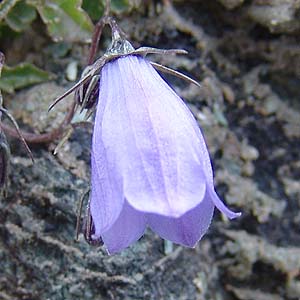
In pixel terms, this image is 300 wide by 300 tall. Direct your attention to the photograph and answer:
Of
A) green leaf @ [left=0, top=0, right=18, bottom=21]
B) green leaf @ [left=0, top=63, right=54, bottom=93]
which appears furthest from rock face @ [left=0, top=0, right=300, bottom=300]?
green leaf @ [left=0, top=0, right=18, bottom=21]

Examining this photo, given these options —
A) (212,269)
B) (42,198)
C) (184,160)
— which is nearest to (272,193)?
(212,269)

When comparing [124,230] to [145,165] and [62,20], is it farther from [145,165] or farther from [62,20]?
[62,20]

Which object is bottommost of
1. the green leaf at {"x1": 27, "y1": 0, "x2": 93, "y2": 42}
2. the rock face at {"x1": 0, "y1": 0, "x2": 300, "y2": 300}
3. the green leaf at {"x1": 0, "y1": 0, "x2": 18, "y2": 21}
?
the rock face at {"x1": 0, "y1": 0, "x2": 300, "y2": 300}

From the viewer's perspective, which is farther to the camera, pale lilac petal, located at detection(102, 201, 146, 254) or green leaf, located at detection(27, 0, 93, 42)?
green leaf, located at detection(27, 0, 93, 42)

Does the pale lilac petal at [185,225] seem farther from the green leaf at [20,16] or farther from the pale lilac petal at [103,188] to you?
the green leaf at [20,16]

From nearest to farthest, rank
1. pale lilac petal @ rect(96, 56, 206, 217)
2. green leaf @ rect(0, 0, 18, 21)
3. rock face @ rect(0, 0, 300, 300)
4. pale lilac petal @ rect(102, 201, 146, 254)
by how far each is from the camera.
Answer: pale lilac petal @ rect(96, 56, 206, 217), pale lilac petal @ rect(102, 201, 146, 254), rock face @ rect(0, 0, 300, 300), green leaf @ rect(0, 0, 18, 21)

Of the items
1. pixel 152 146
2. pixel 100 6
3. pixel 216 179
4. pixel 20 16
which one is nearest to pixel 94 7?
pixel 100 6

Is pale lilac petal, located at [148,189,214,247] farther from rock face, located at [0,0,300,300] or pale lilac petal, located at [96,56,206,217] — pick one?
rock face, located at [0,0,300,300]
